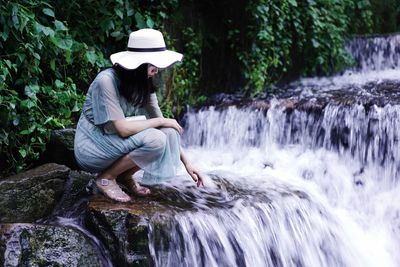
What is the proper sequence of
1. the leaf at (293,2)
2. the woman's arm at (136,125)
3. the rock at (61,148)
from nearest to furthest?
the woman's arm at (136,125), the rock at (61,148), the leaf at (293,2)

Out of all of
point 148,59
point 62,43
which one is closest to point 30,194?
point 148,59

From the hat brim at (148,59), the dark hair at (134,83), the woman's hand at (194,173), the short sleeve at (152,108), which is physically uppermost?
the hat brim at (148,59)

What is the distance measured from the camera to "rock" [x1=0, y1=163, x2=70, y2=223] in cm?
402

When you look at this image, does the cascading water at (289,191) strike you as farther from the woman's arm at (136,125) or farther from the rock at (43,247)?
the woman's arm at (136,125)

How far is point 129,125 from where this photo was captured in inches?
148

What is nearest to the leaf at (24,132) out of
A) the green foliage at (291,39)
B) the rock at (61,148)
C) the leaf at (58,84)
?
the rock at (61,148)

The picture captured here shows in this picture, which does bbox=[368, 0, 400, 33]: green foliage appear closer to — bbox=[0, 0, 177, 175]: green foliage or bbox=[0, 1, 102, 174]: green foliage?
bbox=[0, 0, 177, 175]: green foliage

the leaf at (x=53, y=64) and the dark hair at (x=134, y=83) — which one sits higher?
the leaf at (x=53, y=64)

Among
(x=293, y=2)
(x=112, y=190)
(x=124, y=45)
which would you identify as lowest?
(x=112, y=190)

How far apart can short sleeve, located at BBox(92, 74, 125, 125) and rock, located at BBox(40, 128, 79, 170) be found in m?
1.22

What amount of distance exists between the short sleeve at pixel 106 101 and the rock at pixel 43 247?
0.76 meters

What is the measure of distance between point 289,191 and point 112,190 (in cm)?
153

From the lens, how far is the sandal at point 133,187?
410cm

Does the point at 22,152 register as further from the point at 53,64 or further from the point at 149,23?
the point at 149,23
